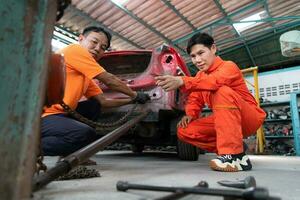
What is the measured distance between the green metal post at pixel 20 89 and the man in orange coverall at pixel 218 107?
1.36 meters

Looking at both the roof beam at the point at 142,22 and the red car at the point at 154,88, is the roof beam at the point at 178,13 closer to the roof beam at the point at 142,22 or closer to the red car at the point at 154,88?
the roof beam at the point at 142,22

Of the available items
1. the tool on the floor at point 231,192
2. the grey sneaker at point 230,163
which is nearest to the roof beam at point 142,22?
the grey sneaker at point 230,163

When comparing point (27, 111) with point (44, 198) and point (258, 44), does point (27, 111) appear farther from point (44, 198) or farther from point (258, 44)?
point (258, 44)

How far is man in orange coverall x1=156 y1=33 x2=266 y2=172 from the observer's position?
199cm

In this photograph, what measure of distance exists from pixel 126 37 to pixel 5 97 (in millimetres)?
7876

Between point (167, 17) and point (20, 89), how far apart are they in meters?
7.56

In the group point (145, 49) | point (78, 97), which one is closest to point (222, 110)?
point (78, 97)

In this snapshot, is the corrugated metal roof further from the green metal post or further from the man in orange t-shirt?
the green metal post

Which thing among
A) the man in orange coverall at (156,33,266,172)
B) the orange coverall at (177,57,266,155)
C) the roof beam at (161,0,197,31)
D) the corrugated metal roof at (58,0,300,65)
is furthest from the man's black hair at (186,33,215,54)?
the roof beam at (161,0,197,31)

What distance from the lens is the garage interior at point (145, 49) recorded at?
0.62 m

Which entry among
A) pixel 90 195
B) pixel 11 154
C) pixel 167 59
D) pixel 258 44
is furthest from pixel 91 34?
pixel 258 44

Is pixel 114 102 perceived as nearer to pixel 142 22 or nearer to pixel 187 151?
pixel 187 151

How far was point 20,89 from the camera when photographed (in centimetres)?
62

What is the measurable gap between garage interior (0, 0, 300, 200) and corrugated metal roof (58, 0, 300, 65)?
3 cm
